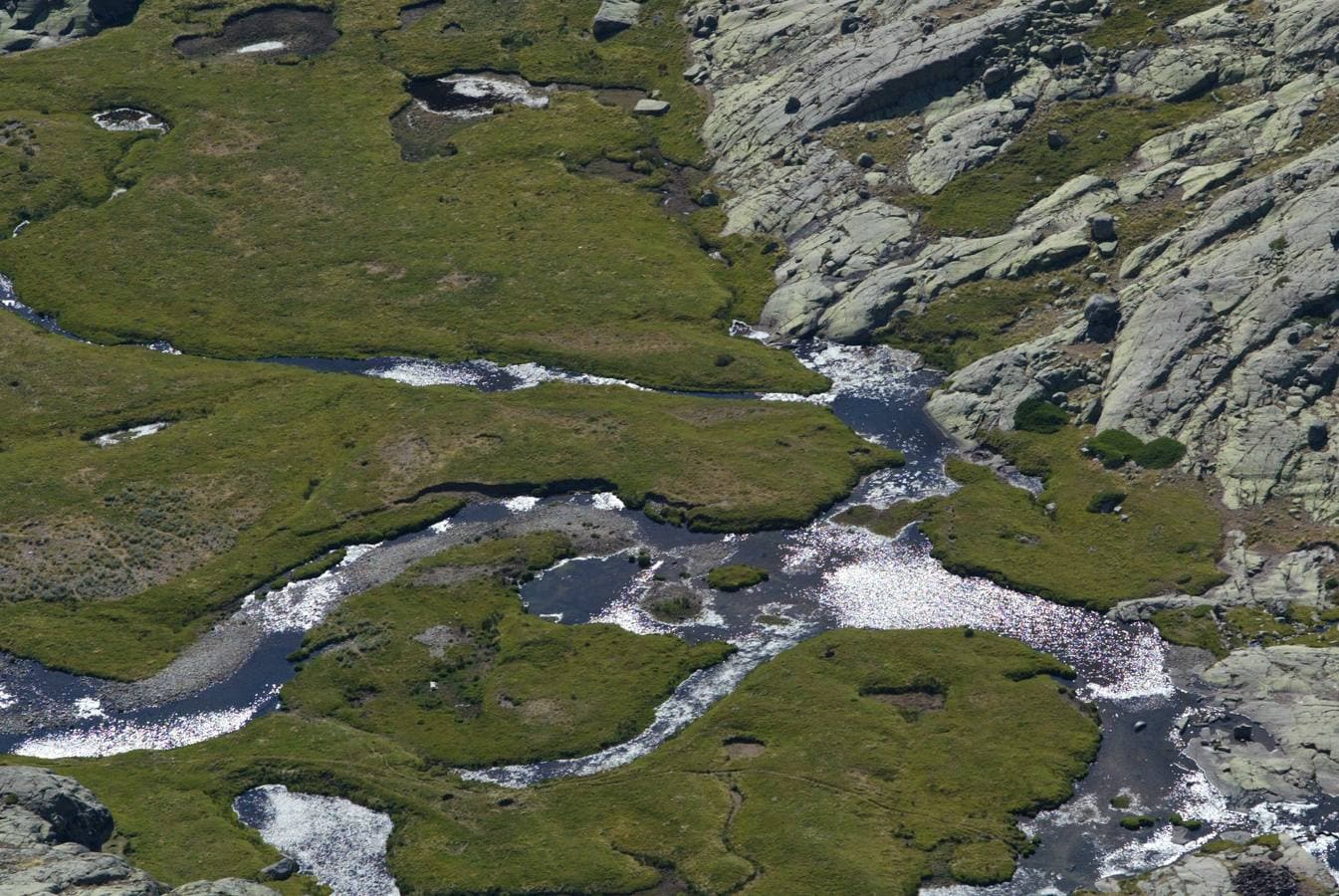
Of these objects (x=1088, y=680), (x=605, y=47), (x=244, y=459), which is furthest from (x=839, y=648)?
(x=605, y=47)

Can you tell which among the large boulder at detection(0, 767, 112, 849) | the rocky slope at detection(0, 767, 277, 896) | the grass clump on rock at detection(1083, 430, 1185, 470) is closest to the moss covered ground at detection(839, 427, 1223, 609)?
the grass clump on rock at detection(1083, 430, 1185, 470)

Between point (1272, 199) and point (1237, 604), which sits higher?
point (1272, 199)

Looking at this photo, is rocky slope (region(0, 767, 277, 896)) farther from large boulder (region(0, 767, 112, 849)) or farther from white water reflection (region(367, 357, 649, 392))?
white water reflection (region(367, 357, 649, 392))

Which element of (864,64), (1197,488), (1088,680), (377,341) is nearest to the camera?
(1088,680)

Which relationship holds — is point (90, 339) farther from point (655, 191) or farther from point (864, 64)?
point (864, 64)

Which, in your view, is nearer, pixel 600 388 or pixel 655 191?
pixel 600 388

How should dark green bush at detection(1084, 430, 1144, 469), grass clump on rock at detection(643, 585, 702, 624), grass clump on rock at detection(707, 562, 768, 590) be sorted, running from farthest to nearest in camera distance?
dark green bush at detection(1084, 430, 1144, 469)
grass clump on rock at detection(707, 562, 768, 590)
grass clump on rock at detection(643, 585, 702, 624)

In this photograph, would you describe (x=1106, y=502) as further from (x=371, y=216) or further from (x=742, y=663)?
(x=371, y=216)

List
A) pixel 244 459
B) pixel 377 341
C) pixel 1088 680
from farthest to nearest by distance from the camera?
pixel 377 341, pixel 244 459, pixel 1088 680
